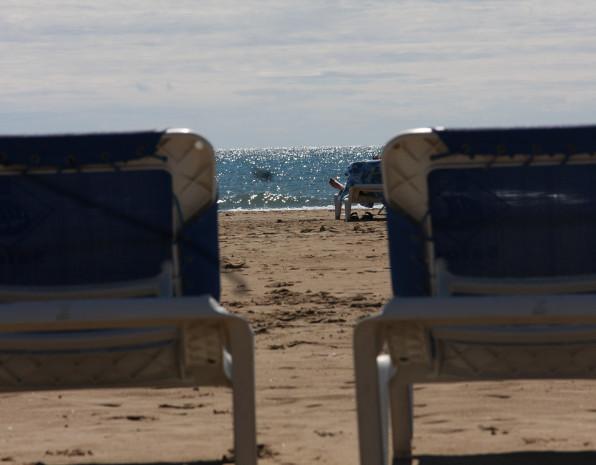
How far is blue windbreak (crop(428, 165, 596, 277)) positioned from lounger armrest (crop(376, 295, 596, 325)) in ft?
2.39

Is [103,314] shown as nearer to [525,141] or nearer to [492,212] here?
[492,212]

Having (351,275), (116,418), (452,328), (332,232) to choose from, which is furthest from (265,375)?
(332,232)

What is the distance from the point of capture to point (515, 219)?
396 centimetres

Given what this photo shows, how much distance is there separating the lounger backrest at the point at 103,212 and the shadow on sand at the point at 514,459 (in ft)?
3.33

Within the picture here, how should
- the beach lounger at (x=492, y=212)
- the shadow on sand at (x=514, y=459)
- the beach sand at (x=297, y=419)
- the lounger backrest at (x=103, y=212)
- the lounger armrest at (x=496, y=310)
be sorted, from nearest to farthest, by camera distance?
the lounger armrest at (x=496, y=310), the beach lounger at (x=492, y=212), the lounger backrest at (x=103, y=212), the shadow on sand at (x=514, y=459), the beach sand at (x=297, y=419)

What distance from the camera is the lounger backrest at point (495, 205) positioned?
391 centimetres

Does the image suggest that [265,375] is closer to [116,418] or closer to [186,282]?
[116,418]

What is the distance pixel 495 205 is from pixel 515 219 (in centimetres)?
8

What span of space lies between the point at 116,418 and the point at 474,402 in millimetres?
1533

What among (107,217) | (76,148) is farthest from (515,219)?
(76,148)

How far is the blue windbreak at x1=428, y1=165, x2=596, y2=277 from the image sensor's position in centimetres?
392

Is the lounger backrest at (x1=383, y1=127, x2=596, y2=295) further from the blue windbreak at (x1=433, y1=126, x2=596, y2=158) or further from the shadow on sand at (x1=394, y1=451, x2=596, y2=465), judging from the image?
the shadow on sand at (x1=394, y1=451, x2=596, y2=465)

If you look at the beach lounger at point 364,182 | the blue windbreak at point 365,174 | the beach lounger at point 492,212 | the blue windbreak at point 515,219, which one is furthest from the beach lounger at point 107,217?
the blue windbreak at point 365,174

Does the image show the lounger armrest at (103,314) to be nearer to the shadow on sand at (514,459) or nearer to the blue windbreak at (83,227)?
the blue windbreak at (83,227)
